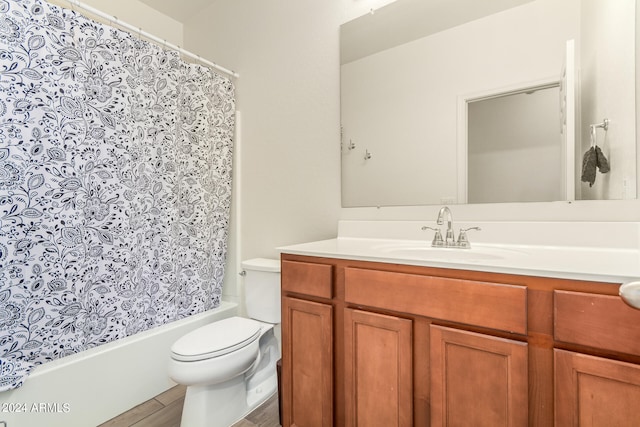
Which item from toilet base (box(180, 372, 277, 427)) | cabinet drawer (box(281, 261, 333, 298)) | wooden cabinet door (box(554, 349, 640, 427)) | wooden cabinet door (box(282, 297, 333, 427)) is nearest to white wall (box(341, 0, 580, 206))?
cabinet drawer (box(281, 261, 333, 298))

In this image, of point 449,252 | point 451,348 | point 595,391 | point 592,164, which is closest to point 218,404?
point 451,348

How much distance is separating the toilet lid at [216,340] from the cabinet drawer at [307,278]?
391 millimetres

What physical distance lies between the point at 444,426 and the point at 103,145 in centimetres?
190

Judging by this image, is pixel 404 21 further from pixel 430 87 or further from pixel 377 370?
pixel 377 370

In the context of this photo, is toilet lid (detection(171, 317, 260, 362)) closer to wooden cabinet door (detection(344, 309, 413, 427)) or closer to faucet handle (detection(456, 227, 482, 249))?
wooden cabinet door (detection(344, 309, 413, 427))

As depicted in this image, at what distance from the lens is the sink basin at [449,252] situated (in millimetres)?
1139

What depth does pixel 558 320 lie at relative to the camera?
77 centimetres

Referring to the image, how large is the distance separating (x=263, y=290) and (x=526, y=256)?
1362 millimetres

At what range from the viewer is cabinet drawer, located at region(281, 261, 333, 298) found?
1.19 metres

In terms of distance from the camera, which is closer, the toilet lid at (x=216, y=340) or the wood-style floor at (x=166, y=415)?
the toilet lid at (x=216, y=340)

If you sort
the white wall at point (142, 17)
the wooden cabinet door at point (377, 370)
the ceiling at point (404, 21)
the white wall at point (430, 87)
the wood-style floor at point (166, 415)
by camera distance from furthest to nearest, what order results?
the white wall at point (142, 17)
the wood-style floor at point (166, 415)
the ceiling at point (404, 21)
the white wall at point (430, 87)
the wooden cabinet door at point (377, 370)

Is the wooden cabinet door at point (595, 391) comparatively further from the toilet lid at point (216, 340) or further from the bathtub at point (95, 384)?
the bathtub at point (95, 384)

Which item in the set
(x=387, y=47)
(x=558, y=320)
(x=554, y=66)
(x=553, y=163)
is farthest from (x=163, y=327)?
(x=554, y=66)

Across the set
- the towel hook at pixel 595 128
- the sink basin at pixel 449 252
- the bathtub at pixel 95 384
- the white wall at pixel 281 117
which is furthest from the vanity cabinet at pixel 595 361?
→ the bathtub at pixel 95 384
